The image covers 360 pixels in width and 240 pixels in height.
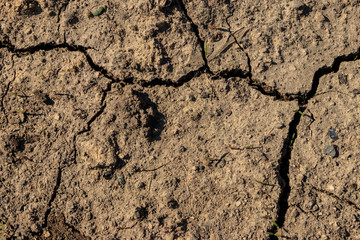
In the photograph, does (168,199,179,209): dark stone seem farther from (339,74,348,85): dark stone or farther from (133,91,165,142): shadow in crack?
(339,74,348,85): dark stone

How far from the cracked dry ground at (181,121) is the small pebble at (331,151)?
4cm

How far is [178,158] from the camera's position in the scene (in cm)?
258

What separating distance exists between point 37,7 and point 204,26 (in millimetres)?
1493

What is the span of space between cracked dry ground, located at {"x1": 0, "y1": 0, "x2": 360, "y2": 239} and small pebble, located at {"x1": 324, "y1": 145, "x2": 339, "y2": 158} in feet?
0.13

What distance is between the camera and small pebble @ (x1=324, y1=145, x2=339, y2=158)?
247 centimetres

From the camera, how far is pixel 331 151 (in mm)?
2477

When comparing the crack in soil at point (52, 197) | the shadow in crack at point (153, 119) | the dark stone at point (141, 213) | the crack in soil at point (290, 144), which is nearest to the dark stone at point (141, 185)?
the dark stone at point (141, 213)

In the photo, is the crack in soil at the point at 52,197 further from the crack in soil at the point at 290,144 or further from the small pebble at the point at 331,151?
the small pebble at the point at 331,151

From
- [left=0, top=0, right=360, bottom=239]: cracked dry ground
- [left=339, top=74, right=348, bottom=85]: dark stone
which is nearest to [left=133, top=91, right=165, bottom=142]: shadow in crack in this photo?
[left=0, top=0, right=360, bottom=239]: cracked dry ground

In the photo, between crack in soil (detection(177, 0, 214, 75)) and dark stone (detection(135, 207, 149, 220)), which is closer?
dark stone (detection(135, 207, 149, 220))

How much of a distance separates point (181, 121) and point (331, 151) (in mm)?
1162

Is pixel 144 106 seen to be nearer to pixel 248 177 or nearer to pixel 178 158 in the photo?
pixel 178 158

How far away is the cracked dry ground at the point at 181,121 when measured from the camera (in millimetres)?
2471

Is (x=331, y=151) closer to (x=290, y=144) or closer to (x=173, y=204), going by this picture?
(x=290, y=144)
